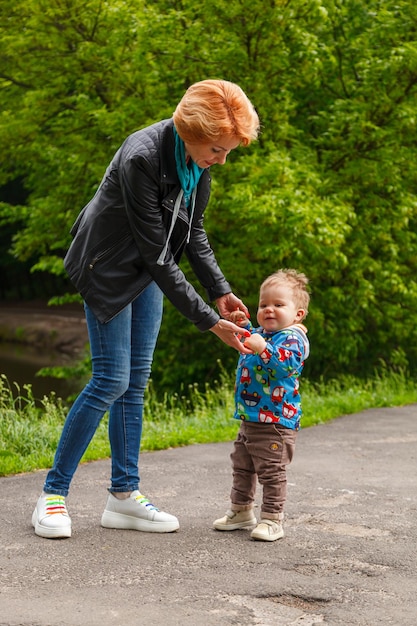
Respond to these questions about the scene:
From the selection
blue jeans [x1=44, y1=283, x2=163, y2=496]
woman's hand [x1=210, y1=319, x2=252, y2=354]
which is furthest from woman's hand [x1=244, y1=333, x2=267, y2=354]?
blue jeans [x1=44, y1=283, x2=163, y2=496]

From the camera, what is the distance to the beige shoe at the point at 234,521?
4.21 m

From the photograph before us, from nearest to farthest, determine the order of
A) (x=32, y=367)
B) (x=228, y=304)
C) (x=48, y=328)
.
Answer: (x=228, y=304) < (x=32, y=367) < (x=48, y=328)

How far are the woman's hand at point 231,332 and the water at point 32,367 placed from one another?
12485mm

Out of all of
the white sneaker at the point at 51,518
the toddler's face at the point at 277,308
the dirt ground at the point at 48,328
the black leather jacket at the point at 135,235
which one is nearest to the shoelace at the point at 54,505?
the white sneaker at the point at 51,518

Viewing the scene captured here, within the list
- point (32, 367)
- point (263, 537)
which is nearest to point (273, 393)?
point (263, 537)

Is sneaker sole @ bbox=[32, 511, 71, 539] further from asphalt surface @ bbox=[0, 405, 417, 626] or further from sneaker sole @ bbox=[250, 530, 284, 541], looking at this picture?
sneaker sole @ bbox=[250, 530, 284, 541]

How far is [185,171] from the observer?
3934 millimetres

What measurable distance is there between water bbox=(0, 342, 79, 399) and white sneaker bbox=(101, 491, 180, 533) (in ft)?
39.4

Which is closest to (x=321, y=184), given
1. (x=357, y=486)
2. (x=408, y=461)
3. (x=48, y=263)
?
(x=48, y=263)

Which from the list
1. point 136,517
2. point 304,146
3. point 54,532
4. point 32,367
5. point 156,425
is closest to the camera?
→ point 54,532

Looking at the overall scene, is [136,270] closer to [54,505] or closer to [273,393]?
[273,393]

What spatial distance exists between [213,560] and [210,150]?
165 cm

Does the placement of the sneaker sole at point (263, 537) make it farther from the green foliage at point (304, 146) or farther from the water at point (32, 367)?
the water at point (32, 367)

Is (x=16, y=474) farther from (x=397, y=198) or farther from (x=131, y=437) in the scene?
(x=397, y=198)
